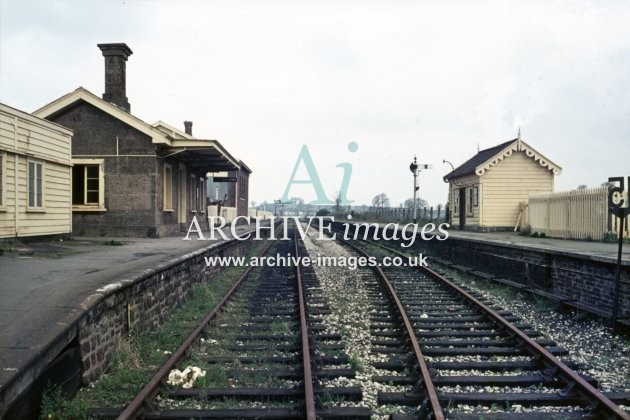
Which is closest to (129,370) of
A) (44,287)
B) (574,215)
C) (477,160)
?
(44,287)

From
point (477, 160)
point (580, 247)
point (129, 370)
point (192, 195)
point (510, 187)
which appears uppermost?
point (477, 160)

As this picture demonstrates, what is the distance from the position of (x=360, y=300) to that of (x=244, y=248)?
10979mm

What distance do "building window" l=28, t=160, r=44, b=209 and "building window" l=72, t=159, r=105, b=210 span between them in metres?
3.64

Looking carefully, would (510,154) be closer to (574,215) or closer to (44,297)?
(574,215)

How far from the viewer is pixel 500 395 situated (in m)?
4.27

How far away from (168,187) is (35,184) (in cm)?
620

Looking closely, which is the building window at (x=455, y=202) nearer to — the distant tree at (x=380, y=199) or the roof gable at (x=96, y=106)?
the roof gable at (x=96, y=106)

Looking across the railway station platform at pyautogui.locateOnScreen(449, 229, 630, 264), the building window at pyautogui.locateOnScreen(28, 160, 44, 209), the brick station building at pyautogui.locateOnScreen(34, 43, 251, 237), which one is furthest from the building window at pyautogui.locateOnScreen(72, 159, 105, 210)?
the railway station platform at pyautogui.locateOnScreen(449, 229, 630, 264)

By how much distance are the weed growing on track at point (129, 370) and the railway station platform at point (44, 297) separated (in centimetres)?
39

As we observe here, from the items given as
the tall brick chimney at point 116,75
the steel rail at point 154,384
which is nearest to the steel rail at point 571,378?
the steel rail at point 154,384

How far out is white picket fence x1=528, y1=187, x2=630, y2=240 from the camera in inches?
565

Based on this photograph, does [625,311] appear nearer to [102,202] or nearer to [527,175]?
[102,202]

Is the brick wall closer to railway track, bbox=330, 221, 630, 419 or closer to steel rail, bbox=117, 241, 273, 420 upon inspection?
steel rail, bbox=117, 241, 273, 420

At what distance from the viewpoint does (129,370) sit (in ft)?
16.6
